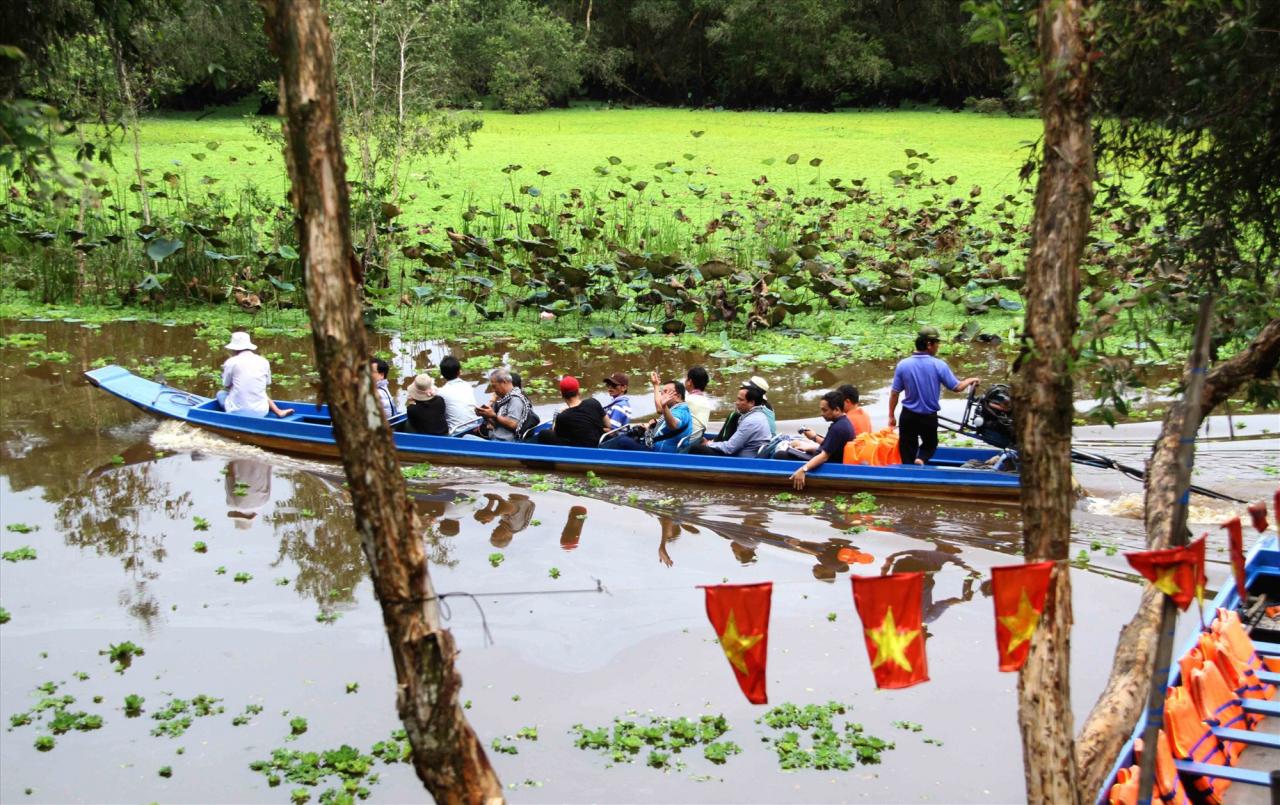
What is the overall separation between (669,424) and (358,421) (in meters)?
7.06

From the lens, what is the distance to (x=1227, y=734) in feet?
18.0

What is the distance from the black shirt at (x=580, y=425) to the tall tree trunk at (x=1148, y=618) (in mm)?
5097

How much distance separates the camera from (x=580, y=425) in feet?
35.2

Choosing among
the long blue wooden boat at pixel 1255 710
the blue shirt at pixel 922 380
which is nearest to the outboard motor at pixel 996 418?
the blue shirt at pixel 922 380

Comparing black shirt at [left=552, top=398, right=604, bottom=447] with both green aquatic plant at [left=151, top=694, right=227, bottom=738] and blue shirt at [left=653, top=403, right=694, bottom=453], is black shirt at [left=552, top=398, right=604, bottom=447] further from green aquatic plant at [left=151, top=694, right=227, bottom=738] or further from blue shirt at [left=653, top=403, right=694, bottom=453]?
green aquatic plant at [left=151, top=694, right=227, bottom=738]

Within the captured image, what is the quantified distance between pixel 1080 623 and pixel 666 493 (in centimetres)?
374

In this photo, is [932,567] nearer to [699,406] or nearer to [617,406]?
[699,406]

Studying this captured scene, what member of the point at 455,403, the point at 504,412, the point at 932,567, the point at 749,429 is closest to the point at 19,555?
the point at 455,403

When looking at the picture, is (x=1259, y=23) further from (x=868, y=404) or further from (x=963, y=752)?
(x=868, y=404)

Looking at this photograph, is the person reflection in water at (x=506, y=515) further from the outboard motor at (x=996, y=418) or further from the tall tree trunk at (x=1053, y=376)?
Result: the tall tree trunk at (x=1053, y=376)

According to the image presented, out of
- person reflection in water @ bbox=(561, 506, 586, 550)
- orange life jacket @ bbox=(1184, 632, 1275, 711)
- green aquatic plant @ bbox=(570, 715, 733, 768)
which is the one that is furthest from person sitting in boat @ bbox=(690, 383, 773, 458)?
orange life jacket @ bbox=(1184, 632, 1275, 711)

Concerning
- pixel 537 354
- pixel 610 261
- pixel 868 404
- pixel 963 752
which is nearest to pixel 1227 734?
pixel 963 752

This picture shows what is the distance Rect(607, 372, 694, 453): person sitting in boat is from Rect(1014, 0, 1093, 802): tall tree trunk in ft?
20.7

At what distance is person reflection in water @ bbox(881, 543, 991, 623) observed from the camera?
785 cm
